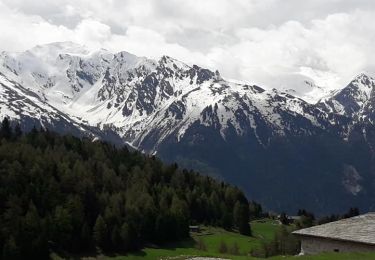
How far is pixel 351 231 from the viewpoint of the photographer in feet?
154

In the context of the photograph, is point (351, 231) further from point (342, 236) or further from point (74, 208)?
point (74, 208)

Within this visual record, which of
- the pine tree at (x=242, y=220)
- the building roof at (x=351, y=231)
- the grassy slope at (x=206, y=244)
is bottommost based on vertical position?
the grassy slope at (x=206, y=244)

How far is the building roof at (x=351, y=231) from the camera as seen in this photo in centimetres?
4588

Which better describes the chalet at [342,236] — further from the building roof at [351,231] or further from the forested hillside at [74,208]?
the forested hillside at [74,208]

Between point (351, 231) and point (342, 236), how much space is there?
38.8 inches

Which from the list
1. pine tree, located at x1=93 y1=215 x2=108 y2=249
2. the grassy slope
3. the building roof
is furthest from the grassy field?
the building roof

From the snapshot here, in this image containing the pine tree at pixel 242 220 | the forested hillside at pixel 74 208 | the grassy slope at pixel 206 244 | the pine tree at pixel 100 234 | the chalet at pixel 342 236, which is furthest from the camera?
the pine tree at pixel 242 220

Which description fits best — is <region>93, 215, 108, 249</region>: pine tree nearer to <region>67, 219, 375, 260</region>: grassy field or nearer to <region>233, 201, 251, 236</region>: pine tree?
<region>67, 219, 375, 260</region>: grassy field

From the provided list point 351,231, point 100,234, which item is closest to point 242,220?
point 100,234

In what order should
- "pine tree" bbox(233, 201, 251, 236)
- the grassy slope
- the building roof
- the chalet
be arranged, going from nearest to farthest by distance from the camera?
the chalet → the building roof → the grassy slope → "pine tree" bbox(233, 201, 251, 236)

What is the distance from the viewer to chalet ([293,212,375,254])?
4566 centimetres

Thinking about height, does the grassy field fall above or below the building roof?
below

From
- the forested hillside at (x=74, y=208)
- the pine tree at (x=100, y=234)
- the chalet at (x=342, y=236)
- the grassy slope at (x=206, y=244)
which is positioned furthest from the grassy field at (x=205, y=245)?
the chalet at (x=342, y=236)

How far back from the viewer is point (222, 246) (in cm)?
14162
